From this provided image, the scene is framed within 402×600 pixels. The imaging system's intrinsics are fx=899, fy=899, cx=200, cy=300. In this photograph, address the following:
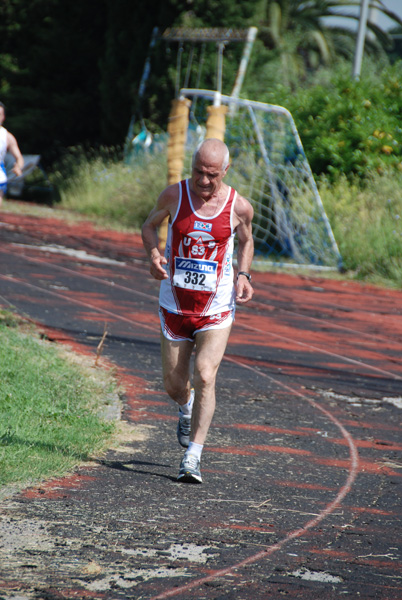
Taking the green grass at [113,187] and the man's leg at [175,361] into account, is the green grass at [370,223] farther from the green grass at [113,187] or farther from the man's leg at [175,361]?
the man's leg at [175,361]

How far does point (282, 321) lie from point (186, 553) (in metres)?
7.11

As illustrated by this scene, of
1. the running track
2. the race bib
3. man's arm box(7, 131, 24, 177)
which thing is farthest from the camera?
man's arm box(7, 131, 24, 177)

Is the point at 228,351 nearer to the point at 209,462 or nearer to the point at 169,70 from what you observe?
the point at 209,462

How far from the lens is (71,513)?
4.16 m

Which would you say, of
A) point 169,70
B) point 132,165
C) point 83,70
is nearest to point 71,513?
point 132,165

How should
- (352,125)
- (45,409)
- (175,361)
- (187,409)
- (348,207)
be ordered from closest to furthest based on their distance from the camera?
(175,361) < (187,409) < (45,409) < (348,207) < (352,125)

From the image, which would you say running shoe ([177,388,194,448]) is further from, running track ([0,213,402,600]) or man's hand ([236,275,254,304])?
man's hand ([236,275,254,304])

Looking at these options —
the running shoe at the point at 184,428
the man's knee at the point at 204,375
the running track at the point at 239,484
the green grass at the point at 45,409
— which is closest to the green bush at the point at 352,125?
the running track at the point at 239,484

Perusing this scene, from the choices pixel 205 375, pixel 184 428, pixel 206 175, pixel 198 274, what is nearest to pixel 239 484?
pixel 184 428

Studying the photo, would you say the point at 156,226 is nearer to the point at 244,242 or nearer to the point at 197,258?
the point at 197,258

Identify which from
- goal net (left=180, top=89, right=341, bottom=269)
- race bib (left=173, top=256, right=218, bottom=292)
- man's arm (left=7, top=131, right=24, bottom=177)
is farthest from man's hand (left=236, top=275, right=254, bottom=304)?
goal net (left=180, top=89, right=341, bottom=269)

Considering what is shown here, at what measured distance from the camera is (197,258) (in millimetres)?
4863

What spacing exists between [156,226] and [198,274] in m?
0.40

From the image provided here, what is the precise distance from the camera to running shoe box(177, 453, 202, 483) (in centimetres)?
480
